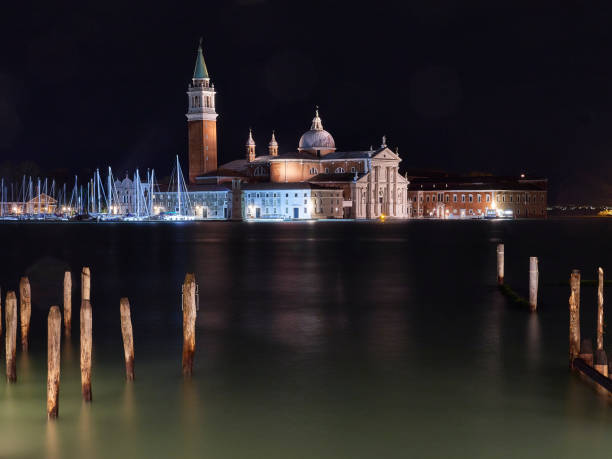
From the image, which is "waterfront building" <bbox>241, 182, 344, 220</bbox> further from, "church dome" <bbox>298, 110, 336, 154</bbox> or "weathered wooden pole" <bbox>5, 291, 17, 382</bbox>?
"weathered wooden pole" <bbox>5, 291, 17, 382</bbox>

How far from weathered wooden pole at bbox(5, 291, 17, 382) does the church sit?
369ft

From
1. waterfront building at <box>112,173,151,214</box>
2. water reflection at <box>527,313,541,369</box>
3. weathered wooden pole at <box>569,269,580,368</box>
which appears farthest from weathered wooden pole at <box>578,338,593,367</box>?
waterfront building at <box>112,173,151,214</box>

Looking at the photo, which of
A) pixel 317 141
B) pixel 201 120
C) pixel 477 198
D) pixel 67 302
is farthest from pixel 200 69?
pixel 67 302

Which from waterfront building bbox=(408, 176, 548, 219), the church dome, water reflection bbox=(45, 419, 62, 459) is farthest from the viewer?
waterfront building bbox=(408, 176, 548, 219)

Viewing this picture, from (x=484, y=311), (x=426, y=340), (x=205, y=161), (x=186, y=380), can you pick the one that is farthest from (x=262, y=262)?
(x=205, y=161)

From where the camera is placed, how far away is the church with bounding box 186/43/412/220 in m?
131

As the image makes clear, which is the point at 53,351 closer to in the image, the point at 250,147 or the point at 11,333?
the point at 11,333

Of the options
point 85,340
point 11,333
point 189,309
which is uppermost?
point 189,309

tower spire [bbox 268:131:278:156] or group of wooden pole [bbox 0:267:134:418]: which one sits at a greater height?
tower spire [bbox 268:131:278:156]

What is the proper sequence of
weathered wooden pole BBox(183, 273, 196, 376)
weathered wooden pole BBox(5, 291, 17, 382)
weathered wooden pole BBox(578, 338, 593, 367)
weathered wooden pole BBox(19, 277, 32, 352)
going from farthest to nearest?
weathered wooden pole BBox(19, 277, 32, 352), weathered wooden pole BBox(578, 338, 593, 367), weathered wooden pole BBox(183, 273, 196, 376), weathered wooden pole BBox(5, 291, 17, 382)

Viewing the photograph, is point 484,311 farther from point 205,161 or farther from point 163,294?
point 205,161

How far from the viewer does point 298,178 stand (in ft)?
445

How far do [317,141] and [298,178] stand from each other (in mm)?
9775

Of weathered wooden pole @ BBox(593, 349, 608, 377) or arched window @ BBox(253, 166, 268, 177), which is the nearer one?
weathered wooden pole @ BBox(593, 349, 608, 377)
